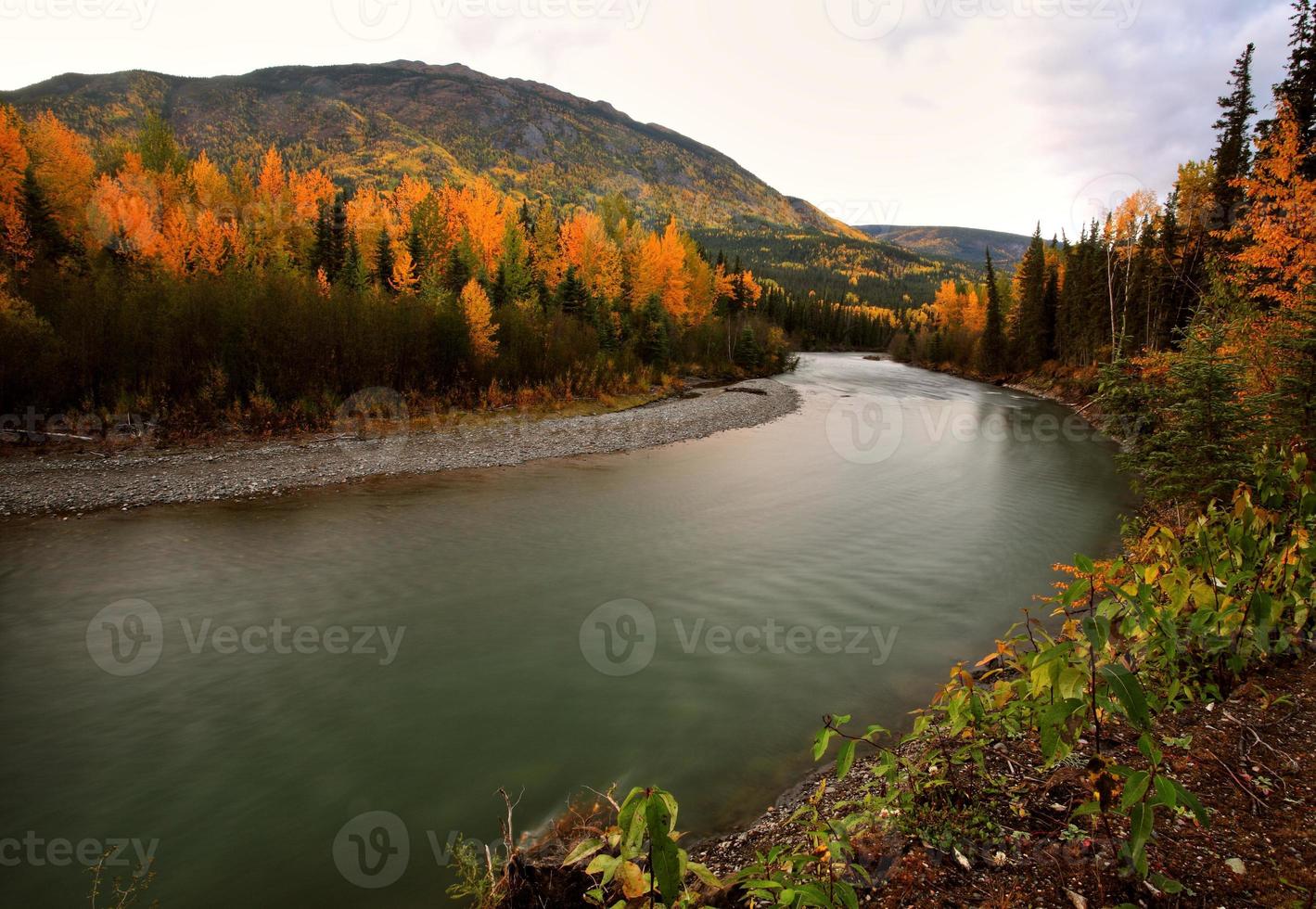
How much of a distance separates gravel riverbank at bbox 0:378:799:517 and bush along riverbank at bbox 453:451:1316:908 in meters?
17.0

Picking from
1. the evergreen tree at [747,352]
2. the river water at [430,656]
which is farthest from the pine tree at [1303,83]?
the evergreen tree at [747,352]

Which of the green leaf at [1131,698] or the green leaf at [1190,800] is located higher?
the green leaf at [1131,698]

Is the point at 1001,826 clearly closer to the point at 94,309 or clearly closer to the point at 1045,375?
the point at 94,309

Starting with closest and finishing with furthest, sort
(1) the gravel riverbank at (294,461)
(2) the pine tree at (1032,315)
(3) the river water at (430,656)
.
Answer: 1. (3) the river water at (430,656)
2. (1) the gravel riverbank at (294,461)
3. (2) the pine tree at (1032,315)

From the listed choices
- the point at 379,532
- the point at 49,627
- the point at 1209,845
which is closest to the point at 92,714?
the point at 49,627

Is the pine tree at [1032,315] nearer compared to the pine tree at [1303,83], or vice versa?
the pine tree at [1303,83]

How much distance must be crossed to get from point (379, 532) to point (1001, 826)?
14.3m

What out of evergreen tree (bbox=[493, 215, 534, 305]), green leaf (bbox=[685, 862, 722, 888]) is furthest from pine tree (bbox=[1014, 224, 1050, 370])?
green leaf (bbox=[685, 862, 722, 888])

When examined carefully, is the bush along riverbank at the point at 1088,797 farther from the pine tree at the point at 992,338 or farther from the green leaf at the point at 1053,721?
the pine tree at the point at 992,338

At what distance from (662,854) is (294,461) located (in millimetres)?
22122

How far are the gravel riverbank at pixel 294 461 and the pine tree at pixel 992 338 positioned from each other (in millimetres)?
48744

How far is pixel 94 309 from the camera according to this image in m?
21.8

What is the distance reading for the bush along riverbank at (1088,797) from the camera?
2.46 metres

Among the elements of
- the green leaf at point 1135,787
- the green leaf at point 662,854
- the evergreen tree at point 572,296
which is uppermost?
the evergreen tree at point 572,296
